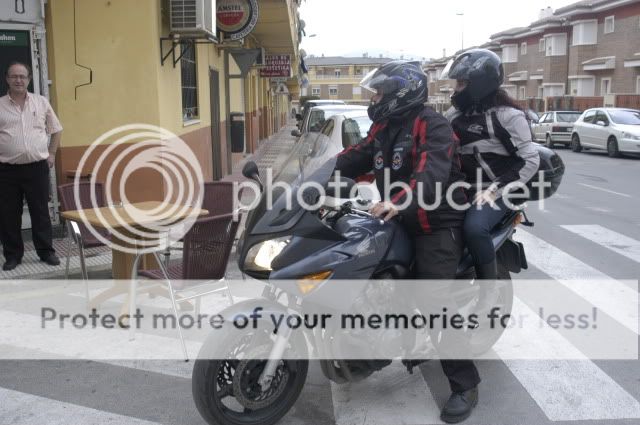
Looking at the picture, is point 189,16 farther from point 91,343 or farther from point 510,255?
point 510,255

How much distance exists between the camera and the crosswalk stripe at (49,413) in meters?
3.54

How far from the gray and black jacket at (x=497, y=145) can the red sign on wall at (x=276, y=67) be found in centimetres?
2013

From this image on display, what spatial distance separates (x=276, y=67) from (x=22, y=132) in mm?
18483

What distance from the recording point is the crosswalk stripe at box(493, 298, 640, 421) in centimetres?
366

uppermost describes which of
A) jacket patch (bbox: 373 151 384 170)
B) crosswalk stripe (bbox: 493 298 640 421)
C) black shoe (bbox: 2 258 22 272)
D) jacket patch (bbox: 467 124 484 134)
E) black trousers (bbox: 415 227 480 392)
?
jacket patch (bbox: 467 124 484 134)

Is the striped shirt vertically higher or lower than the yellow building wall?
lower

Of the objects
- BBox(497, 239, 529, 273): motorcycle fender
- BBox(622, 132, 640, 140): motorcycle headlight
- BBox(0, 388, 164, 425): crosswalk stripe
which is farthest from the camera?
BBox(622, 132, 640, 140): motorcycle headlight

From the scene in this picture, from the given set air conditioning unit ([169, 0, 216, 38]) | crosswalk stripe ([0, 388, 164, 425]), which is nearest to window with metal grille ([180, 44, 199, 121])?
air conditioning unit ([169, 0, 216, 38])

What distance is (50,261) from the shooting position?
21.1 feet

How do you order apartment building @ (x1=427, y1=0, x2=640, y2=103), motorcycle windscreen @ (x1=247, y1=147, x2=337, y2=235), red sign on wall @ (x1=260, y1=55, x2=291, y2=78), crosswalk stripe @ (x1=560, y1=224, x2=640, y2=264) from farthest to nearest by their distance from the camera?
1. apartment building @ (x1=427, y1=0, x2=640, y2=103)
2. red sign on wall @ (x1=260, y1=55, x2=291, y2=78)
3. crosswalk stripe @ (x1=560, y1=224, x2=640, y2=264)
4. motorcycle windscreen @ (x1=247, y1=147, x2=337, y2=235)

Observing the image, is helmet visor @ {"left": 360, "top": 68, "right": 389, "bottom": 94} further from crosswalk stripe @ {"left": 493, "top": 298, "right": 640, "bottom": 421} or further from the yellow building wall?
the yellow building wall

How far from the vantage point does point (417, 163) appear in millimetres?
3377

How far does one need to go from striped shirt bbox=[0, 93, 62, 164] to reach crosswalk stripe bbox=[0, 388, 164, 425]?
2957mm

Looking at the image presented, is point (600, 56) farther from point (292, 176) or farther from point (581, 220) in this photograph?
point (292, 176)
